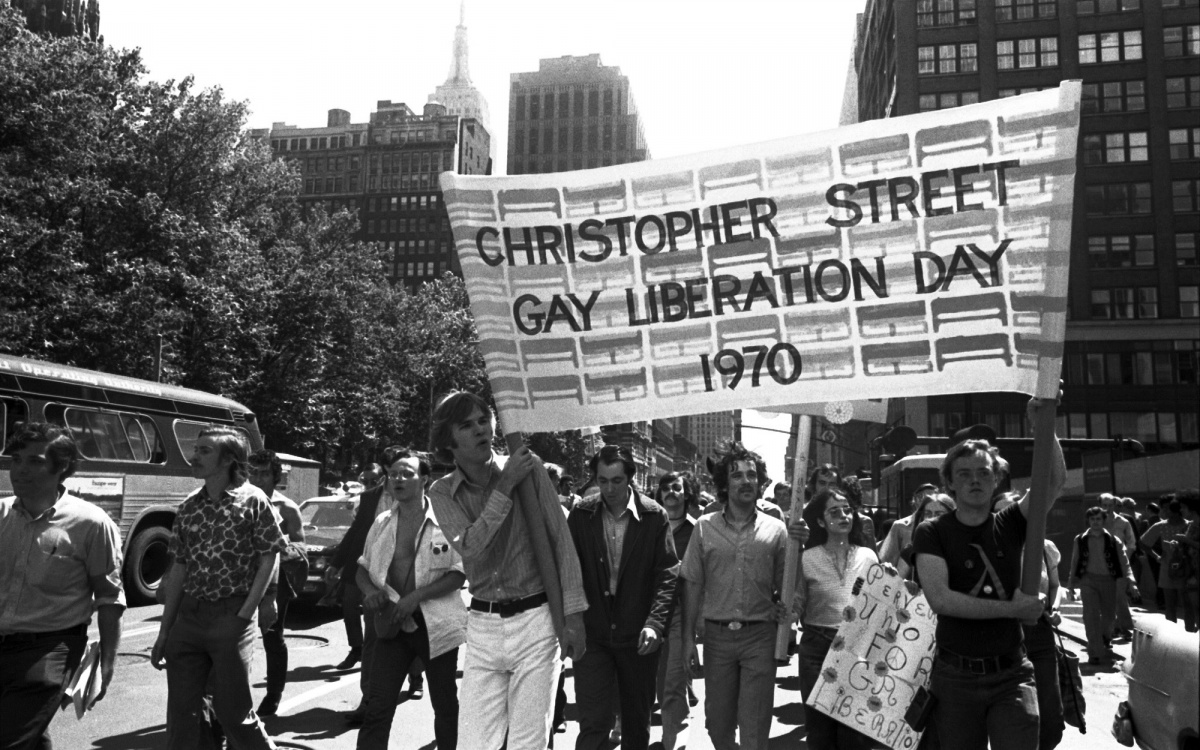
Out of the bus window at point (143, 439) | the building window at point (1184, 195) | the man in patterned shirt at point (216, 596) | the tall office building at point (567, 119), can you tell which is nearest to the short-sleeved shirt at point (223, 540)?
the man in patterned shirt at point (216, 596)

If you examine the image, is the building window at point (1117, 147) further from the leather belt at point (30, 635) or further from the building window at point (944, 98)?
the leather belt at point (30, 635)

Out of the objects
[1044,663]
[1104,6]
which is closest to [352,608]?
[1044,663]

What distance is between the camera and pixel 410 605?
17.4 ft

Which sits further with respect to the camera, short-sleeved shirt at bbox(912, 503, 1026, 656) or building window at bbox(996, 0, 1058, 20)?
building window at bbox(996, 0, 1058, 20)

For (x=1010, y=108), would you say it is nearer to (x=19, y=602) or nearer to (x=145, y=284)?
(x=19, y=602)

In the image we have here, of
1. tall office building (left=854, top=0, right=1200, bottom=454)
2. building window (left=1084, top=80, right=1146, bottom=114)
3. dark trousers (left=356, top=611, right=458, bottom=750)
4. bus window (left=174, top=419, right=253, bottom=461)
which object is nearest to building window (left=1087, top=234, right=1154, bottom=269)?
tall office building (left=854, top=0, right=1200, bottom=454)

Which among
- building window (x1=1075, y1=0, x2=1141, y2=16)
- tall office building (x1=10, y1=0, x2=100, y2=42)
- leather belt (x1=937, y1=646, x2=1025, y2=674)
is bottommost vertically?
leather belt (x1=937, y1=646, x2=1025, y2=674)

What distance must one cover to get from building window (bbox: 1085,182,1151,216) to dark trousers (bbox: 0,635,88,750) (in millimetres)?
69932

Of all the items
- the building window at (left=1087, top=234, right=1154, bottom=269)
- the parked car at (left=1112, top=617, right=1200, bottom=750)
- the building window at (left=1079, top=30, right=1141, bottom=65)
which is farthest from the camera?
the building window at (left=1079, top=30, right=1141, bottom=65)

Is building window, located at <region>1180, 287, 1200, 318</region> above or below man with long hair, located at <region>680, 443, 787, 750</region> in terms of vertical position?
above

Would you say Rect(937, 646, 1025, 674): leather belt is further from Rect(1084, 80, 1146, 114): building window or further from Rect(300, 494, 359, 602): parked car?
Rect(1084, 80, 1146, 114): building window

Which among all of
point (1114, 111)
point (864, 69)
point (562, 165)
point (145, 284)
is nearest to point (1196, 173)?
point (1114, 111)

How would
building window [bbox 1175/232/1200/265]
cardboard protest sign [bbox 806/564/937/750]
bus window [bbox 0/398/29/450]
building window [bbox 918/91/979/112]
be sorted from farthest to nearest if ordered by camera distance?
building window [bbox 918/91/979/112] → building window [bbox 1175/232/1200/265] → bus window [bbox 0/398/29/450] → cardboard protest sign [bbox 806/564/937/750]

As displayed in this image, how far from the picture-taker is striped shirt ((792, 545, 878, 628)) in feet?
19.5
